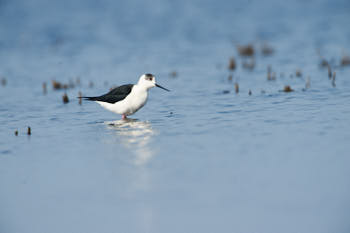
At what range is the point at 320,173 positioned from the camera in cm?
625

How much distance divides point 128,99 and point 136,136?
1673mm

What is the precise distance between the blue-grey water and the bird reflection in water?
0.03 m

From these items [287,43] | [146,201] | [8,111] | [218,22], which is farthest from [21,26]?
[146,201]

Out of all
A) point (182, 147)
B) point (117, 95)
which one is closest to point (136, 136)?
point (182, 147)

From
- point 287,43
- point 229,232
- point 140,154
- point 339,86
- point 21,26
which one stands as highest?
point 21,26

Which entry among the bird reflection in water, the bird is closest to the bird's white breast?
the bird

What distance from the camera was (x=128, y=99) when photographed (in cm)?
1023

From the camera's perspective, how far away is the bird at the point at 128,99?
10.2 m

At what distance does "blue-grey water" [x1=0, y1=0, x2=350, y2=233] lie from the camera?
549 centimetres

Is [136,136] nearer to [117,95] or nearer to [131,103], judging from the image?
[131,103]

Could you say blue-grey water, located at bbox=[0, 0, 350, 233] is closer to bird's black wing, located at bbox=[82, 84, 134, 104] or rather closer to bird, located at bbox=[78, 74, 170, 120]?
bird, located at bbox=[78, 74, 170, 120]

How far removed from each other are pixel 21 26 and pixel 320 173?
22.3m

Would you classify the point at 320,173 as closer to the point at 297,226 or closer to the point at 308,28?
the point at 297,226

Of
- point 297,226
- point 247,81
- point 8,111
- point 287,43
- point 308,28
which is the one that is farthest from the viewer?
point 308,28
